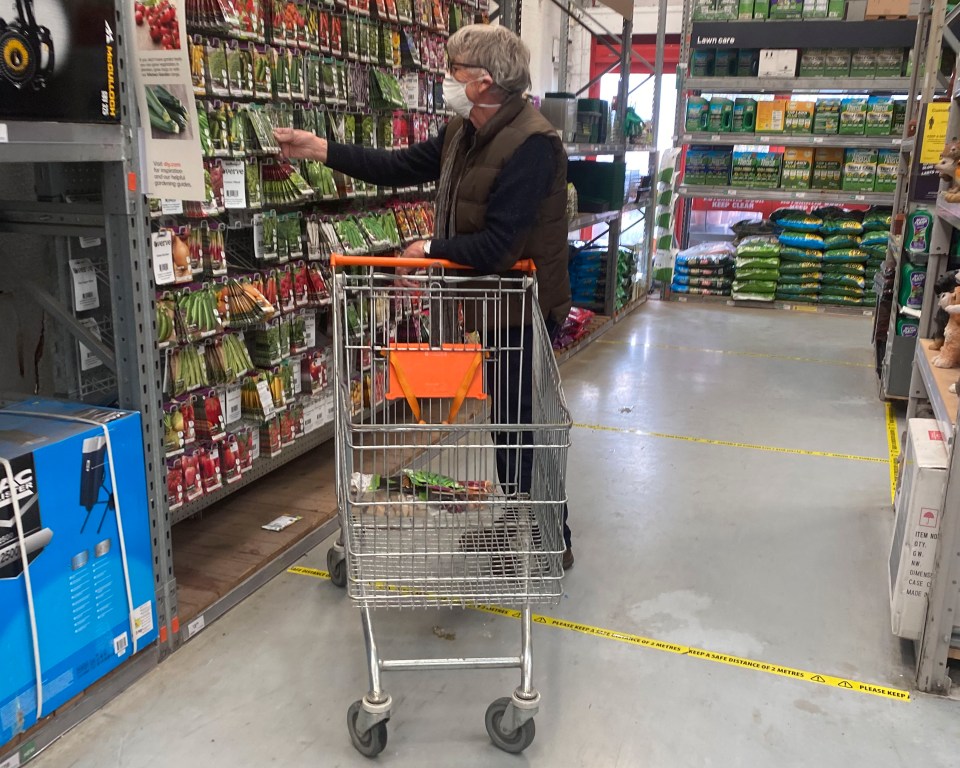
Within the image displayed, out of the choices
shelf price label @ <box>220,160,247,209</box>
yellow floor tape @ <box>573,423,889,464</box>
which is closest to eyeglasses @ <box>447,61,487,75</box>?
shelf price label @ <box>220,160,247,209</box>

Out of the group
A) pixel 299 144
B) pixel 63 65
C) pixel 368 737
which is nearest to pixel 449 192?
pixel 299 144

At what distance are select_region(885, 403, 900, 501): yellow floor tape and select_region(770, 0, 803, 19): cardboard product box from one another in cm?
453

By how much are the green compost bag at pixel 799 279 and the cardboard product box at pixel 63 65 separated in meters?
7.36

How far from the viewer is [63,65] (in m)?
1.88

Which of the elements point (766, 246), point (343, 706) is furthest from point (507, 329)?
point (766, 246)

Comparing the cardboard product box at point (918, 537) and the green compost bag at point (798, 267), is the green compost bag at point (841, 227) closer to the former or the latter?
the green compost bag at point (798, 267)

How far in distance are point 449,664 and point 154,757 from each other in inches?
29.4

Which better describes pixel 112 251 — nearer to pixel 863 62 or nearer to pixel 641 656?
pixel 641 656

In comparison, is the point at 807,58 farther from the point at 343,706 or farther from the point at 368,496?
the point at 343,706

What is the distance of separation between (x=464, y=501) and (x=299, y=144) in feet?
4.86

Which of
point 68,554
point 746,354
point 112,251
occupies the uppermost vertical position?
point 112,251

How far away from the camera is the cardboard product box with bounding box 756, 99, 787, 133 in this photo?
8023 millimetres

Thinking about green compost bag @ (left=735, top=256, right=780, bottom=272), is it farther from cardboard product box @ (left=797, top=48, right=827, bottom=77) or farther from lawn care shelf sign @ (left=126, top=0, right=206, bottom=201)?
lawn care shelf sign @ (left=126, top=0, right=206, bottom=201)

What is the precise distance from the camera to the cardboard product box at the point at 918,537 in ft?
7.94
